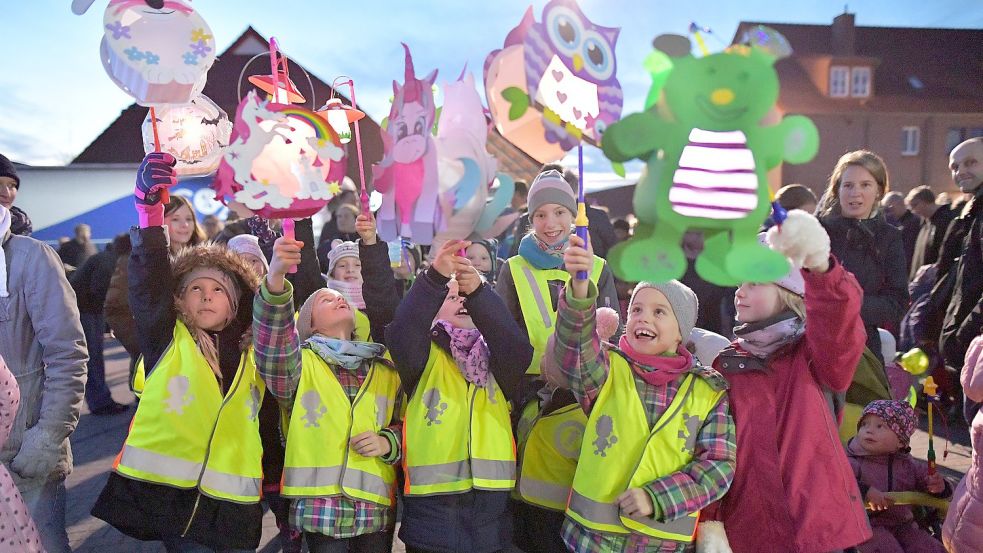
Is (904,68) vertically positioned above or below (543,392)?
above

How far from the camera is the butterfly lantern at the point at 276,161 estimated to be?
1.91 metres

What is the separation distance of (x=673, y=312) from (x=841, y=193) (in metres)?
1.25

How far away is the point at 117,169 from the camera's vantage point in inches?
425

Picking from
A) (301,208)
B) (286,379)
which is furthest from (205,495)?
(301,208)

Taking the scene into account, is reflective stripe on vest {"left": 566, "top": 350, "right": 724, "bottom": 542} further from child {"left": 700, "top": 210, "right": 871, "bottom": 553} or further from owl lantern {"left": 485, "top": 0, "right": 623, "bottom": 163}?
owl lantern {"left": 485, "top": 0, "right": 623, "bottom": 163}

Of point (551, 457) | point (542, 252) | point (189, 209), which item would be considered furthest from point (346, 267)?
point (551, 457)

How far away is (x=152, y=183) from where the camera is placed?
7.04 ft

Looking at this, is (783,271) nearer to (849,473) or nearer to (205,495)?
(849,473)

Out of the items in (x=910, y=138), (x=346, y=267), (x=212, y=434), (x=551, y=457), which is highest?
(x=910, y=138)

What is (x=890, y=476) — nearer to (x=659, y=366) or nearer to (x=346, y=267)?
(x=659, y=366)

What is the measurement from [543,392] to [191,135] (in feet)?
5.82

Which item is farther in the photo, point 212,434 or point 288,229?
point 212,434

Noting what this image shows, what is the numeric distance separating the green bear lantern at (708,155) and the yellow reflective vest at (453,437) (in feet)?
2.83

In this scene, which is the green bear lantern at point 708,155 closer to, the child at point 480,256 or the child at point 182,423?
the child at point 182,423
